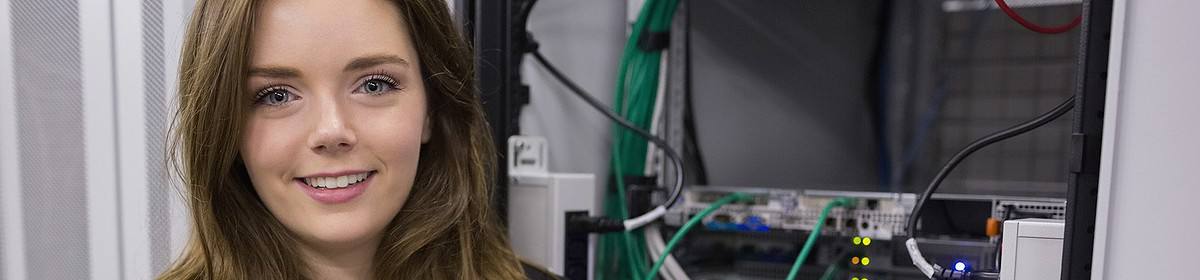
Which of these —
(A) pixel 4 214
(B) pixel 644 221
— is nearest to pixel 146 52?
(A) pixel 4 214

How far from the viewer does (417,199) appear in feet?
3.21

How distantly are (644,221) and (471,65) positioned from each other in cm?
48

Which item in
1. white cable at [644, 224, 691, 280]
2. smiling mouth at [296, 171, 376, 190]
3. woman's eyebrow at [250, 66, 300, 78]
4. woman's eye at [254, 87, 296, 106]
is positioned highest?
woman's eyebrow at [250, 66, 300, 78]

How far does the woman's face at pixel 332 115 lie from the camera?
792 millimetres

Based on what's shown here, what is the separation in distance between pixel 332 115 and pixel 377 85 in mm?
75

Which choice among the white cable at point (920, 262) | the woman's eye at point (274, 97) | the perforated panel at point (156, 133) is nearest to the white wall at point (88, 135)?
the perforated panel at point (156, 133)

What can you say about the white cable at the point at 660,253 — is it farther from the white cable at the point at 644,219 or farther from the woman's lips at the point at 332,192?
the woman's lips at the point at 332,192

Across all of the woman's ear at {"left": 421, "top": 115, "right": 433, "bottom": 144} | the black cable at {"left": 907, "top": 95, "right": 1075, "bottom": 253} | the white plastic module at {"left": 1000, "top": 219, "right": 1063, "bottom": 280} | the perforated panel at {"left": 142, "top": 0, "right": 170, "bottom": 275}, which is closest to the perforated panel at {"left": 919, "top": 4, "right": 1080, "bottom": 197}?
the black cable at {"left": 907, "top": 95, "right": 1075, "bottom": 253}

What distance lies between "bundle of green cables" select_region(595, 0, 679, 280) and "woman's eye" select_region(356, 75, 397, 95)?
673 millimetres

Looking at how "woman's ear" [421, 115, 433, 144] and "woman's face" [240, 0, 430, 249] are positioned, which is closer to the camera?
"woman's face" [240, 0, 430, 249]

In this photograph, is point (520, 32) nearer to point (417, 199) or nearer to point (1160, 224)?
point (417, 199)

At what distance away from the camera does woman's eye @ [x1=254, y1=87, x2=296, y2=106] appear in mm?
810

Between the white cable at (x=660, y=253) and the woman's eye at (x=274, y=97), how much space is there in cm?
79

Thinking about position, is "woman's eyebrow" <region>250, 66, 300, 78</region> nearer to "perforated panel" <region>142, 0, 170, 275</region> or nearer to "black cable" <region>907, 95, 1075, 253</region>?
"perforated panel" <region>142, 0, 170, 275</region>
